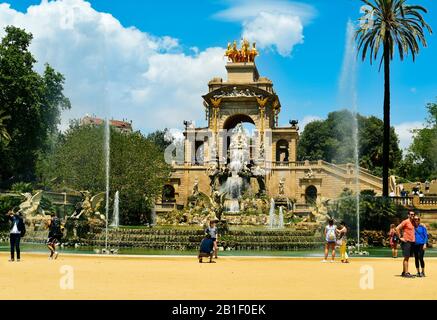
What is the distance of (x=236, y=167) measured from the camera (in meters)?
68.2

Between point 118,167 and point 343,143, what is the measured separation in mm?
54387

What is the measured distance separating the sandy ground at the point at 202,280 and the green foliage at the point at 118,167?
90.8 feet

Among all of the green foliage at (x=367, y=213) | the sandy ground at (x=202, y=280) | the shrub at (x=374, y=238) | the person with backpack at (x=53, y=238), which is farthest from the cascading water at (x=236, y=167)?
the sandy ground at (x=202, y=280)

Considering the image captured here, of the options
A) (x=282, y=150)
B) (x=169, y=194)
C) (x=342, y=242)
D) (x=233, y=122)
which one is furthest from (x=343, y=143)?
(x=342, y=242)

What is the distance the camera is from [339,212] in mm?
36156

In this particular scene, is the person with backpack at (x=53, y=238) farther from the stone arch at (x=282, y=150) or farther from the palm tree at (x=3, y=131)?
the stone arch at (x=282, y=150)

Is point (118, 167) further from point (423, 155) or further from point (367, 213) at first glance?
point (423, 155)

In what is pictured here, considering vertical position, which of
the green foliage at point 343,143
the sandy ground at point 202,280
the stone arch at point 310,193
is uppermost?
the green foliage at point 343,143

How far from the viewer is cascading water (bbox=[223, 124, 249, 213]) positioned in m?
61.4

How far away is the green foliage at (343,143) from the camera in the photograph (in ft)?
284

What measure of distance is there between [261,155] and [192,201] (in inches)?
476

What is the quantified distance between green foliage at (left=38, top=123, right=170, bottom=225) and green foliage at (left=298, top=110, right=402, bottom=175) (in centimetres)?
3541

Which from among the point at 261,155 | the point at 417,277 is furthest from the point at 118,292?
the point at 261,155

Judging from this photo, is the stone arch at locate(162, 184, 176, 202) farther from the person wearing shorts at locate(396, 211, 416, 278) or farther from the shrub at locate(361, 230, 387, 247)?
the person wearing shorts at locate(396, 211, 416, 278)
